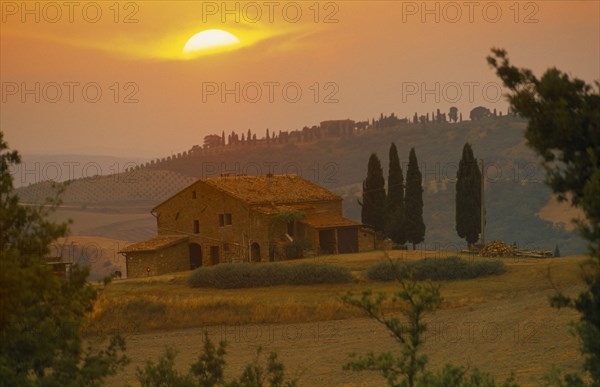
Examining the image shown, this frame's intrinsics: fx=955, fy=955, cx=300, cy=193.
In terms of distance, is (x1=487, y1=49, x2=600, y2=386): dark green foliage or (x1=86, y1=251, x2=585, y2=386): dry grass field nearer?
(x1=487, y1=49, x2=600, y2=386): dark green foliage

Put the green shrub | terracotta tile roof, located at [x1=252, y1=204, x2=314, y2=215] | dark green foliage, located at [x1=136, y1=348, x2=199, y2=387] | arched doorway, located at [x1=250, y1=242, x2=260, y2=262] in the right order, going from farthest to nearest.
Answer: arched doorway, located at [x1=250, y1=242, x2=260, y2=262], terracotta tile roof, located at [x1=252, y1=204, x2=314, y2=215], the green shrub, dark green foliage, located at [x1=136, y1=348, x2=199, y2=387]

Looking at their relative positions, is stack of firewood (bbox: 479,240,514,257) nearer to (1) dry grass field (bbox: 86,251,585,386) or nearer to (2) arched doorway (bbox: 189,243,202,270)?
(1) dry grass field (bbox: 86,251,585,386)

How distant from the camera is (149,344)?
33.6 metres

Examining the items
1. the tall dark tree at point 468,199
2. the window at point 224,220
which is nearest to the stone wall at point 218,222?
the window at point 224,220

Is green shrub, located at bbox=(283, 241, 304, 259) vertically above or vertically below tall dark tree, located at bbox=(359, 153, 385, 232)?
below

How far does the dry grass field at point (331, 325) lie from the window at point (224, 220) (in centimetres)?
1146

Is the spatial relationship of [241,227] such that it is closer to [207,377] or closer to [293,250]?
[293,250]

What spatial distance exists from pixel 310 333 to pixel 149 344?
18.7 ft

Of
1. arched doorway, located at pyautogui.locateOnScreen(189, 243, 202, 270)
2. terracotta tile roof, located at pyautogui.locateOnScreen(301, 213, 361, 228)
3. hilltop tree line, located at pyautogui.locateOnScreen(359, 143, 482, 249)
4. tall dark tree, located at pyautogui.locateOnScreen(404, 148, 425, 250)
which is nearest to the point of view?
terracotta tile roof, located at pyautogui.locateOnScreen(301, 213, 361, 228)

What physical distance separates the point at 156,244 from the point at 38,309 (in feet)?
148

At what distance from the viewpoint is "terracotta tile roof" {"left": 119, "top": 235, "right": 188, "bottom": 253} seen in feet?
196

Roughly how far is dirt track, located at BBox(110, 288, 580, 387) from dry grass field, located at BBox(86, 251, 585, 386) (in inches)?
1.3

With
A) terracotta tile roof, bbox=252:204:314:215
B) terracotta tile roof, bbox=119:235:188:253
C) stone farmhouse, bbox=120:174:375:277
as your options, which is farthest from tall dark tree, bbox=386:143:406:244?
terracotta tile roof, bbox=119:235:188:253

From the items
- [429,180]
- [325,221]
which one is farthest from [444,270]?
[429,180]
